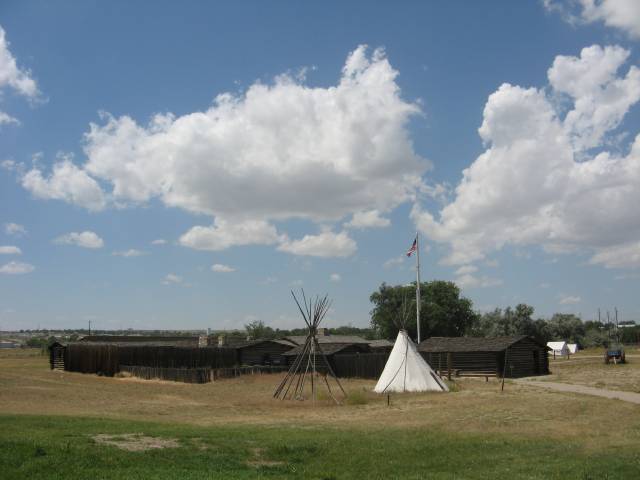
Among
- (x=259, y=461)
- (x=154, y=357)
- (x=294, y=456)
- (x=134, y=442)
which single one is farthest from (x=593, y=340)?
(x=134, y=442)

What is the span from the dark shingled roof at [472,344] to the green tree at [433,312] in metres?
36.3

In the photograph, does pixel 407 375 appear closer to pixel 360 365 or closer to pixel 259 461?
pixel 360 365

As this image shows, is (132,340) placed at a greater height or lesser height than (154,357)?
greater

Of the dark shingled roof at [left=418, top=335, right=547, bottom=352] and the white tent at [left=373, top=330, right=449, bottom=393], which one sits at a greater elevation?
the dark shingled roof at [left=418, top=335, right=547, bottom=352]

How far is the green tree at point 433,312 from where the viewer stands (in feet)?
274

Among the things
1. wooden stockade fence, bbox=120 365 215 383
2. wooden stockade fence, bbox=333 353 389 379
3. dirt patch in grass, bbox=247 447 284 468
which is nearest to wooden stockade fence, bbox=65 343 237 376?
wooden stockade fence, bbox=120 365 215 383

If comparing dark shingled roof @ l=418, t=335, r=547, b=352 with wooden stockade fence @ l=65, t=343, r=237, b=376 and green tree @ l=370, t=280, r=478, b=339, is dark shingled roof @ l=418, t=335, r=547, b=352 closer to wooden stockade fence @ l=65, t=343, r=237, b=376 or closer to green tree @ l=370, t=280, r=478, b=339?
wooden stockade fence @ l=65, t=343, r=237, b=376

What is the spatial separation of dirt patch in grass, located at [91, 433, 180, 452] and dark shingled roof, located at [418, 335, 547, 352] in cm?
3125

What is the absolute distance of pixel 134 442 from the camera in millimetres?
13914

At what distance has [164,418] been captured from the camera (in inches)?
819

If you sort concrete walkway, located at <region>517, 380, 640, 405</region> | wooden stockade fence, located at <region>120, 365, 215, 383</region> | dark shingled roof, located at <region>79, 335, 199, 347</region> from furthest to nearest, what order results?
dark shingled roof, located at <region>79, 335, 199, 347</region>, wooden stockade fence, located at <region>120, 365, 215, 383</region>, concrete walkway, located at <region>517, 380, 640, 405</region>

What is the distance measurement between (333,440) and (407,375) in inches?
679

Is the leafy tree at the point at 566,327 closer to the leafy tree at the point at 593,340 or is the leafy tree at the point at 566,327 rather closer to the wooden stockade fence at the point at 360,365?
the leafy tree at the point at 593,340

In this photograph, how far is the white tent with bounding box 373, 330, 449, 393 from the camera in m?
31.2
